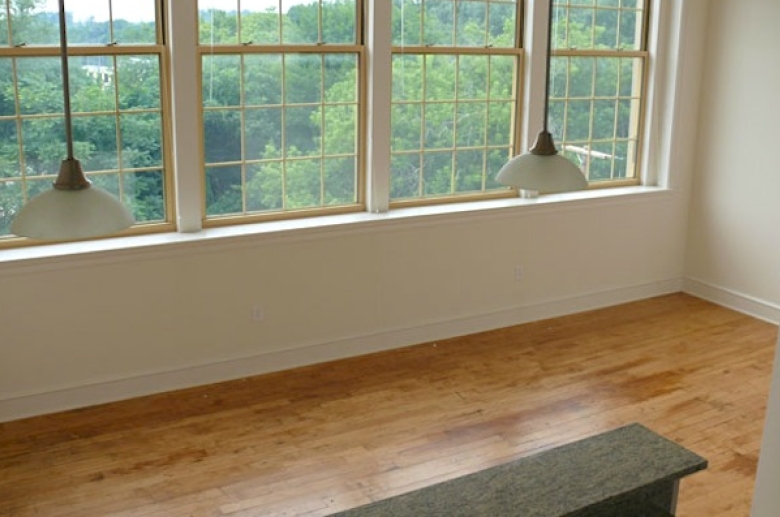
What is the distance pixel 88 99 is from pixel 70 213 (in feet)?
8.56

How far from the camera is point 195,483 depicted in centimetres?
428

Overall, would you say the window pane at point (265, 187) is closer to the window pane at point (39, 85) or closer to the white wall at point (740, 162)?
the window pane at point (39, 85)

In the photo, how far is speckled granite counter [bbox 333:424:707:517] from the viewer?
2.53m

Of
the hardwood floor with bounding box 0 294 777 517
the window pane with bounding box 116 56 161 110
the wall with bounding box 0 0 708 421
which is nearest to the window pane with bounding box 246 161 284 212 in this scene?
the wall with bounding box 0 0 708 421

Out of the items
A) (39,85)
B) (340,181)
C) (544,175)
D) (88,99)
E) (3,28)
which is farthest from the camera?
(340,181)

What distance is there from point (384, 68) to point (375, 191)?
769mm

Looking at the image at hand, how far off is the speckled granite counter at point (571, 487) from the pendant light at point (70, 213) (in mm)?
1027

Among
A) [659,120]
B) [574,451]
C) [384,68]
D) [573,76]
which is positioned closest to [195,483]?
[574,451]

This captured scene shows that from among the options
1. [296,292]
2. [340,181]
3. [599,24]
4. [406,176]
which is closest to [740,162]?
[599,24]

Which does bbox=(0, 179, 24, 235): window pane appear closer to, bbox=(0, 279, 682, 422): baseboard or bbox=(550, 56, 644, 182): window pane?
bbox=(0, 279, 682, 422): baseboard

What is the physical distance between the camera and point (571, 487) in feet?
8.63

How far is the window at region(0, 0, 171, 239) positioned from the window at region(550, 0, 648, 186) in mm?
2881

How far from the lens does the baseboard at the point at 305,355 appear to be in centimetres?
496

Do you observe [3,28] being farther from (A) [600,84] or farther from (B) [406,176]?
(A) [600,84]
